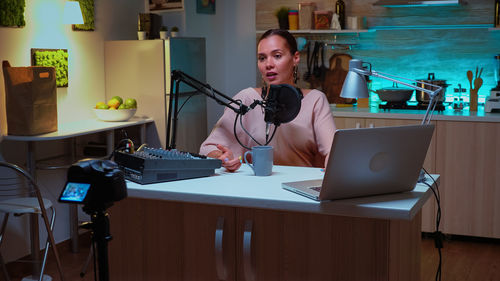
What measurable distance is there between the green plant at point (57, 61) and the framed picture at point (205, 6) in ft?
4.60

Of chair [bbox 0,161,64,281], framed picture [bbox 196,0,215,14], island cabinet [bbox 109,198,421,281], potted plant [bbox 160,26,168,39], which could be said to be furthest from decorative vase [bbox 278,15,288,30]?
island cabinet [bbox 109,198,421,281]

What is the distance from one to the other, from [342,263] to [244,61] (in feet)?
12.8

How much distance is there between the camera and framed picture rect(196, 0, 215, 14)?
5.33 metres

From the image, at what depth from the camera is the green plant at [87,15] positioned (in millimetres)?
4473

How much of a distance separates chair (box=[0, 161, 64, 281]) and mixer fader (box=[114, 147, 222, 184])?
1.03m

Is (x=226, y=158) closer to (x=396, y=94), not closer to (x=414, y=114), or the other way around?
(x=414, y=114)

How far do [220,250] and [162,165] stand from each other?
370 millimetres

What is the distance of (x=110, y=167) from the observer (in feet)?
3.89

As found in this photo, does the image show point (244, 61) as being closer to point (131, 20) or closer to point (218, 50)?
point (218, 50)

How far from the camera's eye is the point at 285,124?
2910 millimetres

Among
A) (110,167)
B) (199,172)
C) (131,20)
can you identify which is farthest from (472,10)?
(110,167)

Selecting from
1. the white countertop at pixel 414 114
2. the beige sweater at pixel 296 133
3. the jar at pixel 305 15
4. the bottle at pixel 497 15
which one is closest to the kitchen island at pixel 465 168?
the white countertop at pixel 414 114

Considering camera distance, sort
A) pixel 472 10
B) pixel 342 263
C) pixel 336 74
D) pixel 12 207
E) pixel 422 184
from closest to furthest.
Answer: pixel 342 263 < pixel 422 184 < pixel 12 207 < pixel 472 10 < pixel 336 74

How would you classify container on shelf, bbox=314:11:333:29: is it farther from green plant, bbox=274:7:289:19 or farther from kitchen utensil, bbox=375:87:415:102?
kitchen utensil, bbox=375:87:415:102
